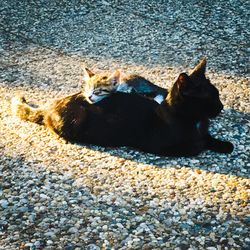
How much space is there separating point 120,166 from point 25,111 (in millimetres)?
1265

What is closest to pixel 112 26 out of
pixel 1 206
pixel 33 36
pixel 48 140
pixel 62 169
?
pixel 33 36

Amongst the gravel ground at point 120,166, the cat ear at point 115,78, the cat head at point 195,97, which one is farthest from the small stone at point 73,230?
the cat ear at point 115,78

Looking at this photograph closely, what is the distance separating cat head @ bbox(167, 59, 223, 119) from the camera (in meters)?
3.96

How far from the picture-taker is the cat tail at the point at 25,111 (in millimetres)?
4675

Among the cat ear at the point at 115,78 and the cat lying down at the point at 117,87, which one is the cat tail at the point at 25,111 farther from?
the cat ear at the point at 115,78

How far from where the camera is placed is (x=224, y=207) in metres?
3.59

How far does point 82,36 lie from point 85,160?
10.2 ft

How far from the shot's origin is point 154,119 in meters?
4.12

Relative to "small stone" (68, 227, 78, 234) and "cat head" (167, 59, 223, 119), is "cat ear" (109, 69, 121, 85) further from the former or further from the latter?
"small stone" (68, 227, 78, 234)

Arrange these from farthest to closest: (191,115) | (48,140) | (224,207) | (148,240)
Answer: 1. (48,140)
2. (191,115)
3. (224,207)
4. (148,240)

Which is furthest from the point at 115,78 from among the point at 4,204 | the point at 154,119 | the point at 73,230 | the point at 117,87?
the point at 73,230

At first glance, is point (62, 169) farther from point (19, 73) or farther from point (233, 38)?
point (233, 38)

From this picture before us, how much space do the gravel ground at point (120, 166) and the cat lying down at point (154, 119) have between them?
11cm

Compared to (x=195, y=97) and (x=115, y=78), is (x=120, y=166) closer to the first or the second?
(x=195, y=97)
